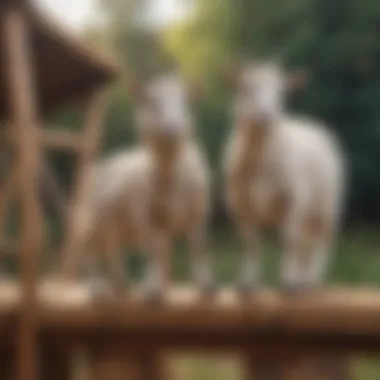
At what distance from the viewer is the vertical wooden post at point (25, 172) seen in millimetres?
955

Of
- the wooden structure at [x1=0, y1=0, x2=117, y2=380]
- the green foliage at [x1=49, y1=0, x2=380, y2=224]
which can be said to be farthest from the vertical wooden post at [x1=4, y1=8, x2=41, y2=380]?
the green foliage at [x1=49, y1=0, x2=380, y2=224]

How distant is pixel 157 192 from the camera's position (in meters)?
0.92

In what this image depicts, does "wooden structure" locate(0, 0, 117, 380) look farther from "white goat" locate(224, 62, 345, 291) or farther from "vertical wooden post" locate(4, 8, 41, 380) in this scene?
"white goat" locate(224, 62, 345, 291)

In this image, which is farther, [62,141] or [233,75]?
[62,141]

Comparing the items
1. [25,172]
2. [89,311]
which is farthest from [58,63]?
[89,311]

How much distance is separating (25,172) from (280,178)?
10.9 inches

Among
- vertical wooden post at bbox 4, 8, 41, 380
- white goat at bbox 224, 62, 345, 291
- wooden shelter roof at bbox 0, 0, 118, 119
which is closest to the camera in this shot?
white goat at bbox 224, 62, 345, 291

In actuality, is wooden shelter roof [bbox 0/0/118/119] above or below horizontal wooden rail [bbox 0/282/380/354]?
above

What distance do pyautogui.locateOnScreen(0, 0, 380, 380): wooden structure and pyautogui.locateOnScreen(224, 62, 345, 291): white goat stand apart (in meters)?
0.05

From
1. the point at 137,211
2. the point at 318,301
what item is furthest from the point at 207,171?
the point at 318,301

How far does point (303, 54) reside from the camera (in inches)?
38.4

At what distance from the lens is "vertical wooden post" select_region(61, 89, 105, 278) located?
1.08m

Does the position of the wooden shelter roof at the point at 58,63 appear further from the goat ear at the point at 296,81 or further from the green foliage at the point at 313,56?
the goat ear at the point at 296,81

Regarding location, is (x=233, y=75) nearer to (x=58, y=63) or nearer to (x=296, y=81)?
(x=296, y=81)
